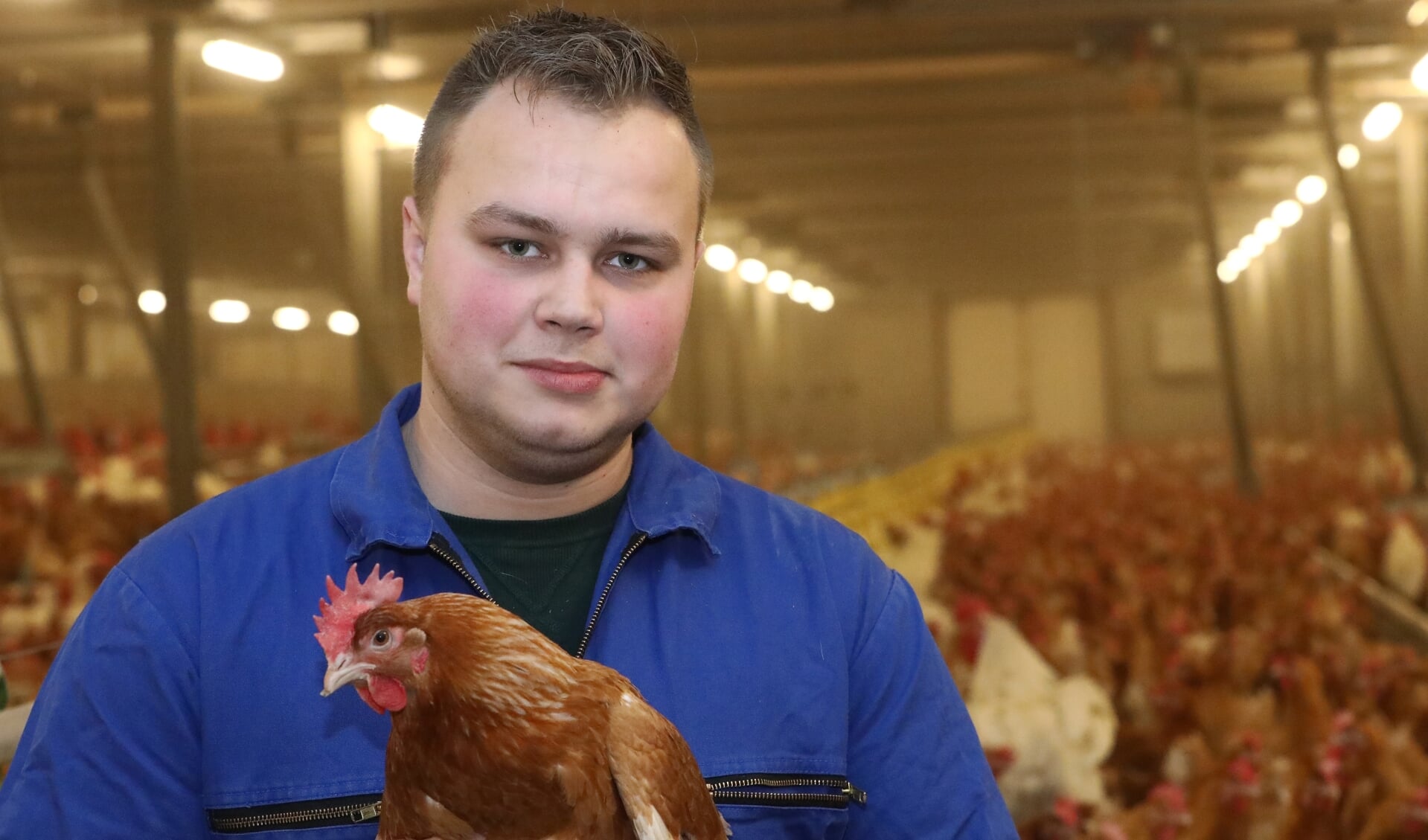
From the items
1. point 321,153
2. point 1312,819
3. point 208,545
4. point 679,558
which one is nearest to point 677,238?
point 679,558

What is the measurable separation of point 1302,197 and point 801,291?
7.28ft

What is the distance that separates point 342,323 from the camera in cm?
404

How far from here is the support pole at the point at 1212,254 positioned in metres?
4.82

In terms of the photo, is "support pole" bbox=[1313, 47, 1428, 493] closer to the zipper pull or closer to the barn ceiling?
the barn ceiling

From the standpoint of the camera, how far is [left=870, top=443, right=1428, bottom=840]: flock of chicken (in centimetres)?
285

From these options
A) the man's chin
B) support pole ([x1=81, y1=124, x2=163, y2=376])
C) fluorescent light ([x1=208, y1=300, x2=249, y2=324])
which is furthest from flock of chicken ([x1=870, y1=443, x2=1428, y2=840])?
support pole ([x1=81, y1=124, x2=163, y2=376])

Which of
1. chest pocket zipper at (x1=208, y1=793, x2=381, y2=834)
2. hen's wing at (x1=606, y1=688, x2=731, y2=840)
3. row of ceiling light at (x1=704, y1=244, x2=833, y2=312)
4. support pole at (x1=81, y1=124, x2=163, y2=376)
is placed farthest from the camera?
row of ceiling light at (x1=704, y1=244, x2=833, y2=312)

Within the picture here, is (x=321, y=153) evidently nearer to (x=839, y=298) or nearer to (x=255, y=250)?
(x=255, y=250)

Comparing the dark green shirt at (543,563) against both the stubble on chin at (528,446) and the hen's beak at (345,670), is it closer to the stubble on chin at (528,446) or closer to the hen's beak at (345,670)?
the stubble on chin at (528,446)

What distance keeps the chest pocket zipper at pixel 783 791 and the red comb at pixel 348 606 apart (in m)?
0.46

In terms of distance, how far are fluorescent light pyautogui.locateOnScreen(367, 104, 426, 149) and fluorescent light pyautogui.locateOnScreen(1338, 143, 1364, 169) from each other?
3832mm

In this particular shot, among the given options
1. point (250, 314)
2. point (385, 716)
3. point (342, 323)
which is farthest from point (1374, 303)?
point (385, 716)

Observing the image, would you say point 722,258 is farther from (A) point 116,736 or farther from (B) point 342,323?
(A) point 116,736

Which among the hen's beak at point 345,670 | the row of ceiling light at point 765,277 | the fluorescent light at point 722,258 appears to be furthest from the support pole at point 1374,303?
the hen's beak at point 345,670
